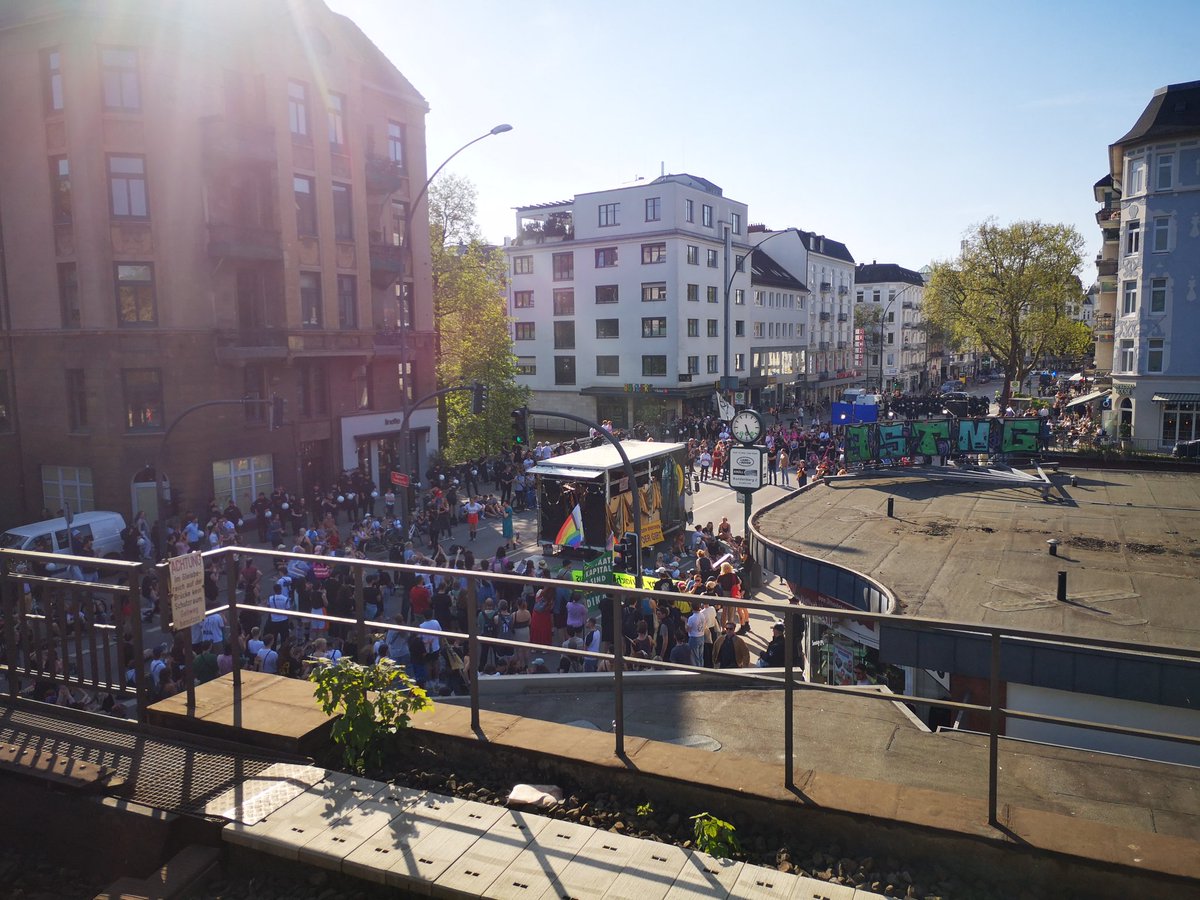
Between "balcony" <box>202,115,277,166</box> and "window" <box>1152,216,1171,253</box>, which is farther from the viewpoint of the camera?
"window" <box>1152,216,1171,253</box>

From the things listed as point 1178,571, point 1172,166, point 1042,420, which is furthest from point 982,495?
point 1172,166

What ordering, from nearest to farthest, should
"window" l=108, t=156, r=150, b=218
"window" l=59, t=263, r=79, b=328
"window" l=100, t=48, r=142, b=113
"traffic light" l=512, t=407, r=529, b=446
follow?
"traffic light" l=512, t=407, r=529, b=446 → "window" l=100, t=48, r=142, b=113 → "window" l=108, t=156, r=150, b=218 → "window" l=59, t=263, r=79, b=328

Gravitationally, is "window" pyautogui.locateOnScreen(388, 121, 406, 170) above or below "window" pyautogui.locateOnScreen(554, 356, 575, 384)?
above

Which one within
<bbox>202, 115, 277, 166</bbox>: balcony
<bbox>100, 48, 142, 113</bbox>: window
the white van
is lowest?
the white van

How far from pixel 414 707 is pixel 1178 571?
15.2 m

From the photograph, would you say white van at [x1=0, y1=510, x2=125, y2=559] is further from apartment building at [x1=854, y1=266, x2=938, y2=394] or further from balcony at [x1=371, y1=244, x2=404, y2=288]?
apartment building at [x1=854, y1=266, x2=938, y2=394]

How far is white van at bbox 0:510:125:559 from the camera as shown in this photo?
2359 centimetres

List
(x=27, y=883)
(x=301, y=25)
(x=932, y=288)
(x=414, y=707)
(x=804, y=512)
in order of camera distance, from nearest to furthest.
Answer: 1. (x=27, y=883)
2. (x=414, y=707)
3. (x=804, y=512)
4. (x=301, y=25)
5. (x=932, y=288)

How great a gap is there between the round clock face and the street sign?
1.66 feet

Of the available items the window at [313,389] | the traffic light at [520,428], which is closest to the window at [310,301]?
the window at [313,389]

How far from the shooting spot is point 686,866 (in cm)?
426

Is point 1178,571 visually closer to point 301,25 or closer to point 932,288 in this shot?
point 301,25

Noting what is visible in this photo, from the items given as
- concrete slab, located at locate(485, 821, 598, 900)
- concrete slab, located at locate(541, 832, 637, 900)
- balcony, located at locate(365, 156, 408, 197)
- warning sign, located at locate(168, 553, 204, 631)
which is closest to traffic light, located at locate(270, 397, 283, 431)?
balcony, located at locate(365, 156, 408, 197)

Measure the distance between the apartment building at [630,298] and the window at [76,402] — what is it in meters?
34.3
